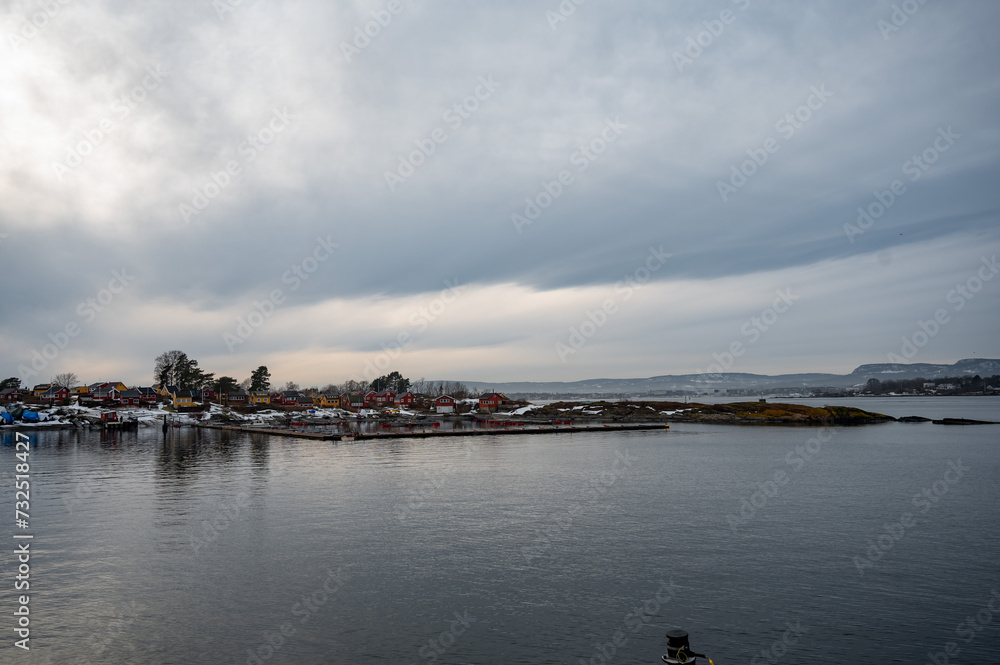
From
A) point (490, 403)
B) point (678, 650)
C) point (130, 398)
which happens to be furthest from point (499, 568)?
point (490, 403)

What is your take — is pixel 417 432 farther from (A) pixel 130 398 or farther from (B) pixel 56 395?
(B) pixel 56 395

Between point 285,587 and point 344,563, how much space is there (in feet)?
8.75

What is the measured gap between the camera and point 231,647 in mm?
13969

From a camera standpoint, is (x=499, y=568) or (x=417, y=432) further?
(x=417, y=432)

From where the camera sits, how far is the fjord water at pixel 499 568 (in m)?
14.4

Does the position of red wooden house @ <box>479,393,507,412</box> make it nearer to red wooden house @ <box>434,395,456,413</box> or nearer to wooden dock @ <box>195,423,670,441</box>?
red wooden house @ <box>434,395,456,413</box>

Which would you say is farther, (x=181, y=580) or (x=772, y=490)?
(x=772, y=490)

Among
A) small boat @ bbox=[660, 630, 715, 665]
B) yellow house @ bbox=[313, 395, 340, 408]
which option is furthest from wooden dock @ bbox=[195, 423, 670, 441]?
yellow house @ bbox=[313, 395, 340, 408]

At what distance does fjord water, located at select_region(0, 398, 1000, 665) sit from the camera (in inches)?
565

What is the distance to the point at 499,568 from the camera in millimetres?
19766

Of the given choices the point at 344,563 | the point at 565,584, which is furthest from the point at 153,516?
the point at 565,584

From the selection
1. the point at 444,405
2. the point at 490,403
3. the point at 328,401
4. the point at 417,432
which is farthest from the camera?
the point at 328,401

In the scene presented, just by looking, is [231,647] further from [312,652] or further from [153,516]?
[153,516]

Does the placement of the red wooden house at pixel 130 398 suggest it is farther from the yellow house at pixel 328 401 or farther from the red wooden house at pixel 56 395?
the yellow house at pixel 328 401
